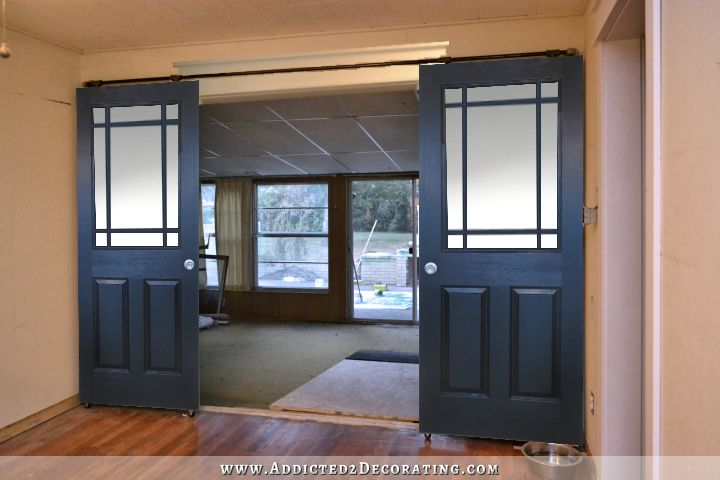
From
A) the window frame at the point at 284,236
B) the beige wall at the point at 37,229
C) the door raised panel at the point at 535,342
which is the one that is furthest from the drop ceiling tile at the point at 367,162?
the door raised panel at the point at 535,342

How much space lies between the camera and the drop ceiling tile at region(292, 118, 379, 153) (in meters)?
4.52

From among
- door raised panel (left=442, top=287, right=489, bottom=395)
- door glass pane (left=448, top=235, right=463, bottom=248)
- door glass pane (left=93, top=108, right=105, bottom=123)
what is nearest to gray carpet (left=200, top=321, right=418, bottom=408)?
door raised panel (left=442, top=287, right=489, bottom=395)

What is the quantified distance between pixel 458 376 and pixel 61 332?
2.43m

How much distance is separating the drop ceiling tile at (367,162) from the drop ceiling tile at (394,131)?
49 centimetres

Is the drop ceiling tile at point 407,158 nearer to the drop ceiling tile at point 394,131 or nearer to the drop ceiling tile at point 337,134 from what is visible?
the drop ceiling tile at point 394,131

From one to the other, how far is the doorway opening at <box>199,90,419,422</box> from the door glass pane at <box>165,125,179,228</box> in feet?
2.66

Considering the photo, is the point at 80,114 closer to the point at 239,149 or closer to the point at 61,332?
the point at 61,332

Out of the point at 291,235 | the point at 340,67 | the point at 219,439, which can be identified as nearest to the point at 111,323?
the point at 219,439

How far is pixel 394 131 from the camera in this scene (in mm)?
4789

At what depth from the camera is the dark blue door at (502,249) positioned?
9.04 feet

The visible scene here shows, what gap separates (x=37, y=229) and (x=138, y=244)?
1.83 ft

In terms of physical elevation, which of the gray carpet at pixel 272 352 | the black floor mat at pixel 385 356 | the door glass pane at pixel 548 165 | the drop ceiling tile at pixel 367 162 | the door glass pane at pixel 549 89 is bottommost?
the gray carpet at pixel 272 352

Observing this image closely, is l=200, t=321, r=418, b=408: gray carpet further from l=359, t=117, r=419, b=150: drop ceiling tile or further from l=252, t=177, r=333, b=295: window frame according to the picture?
l=359, t=117, r=419, b=150: drop ceiling tile

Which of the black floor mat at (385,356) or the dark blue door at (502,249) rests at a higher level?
the dark blue door at (502,249)
